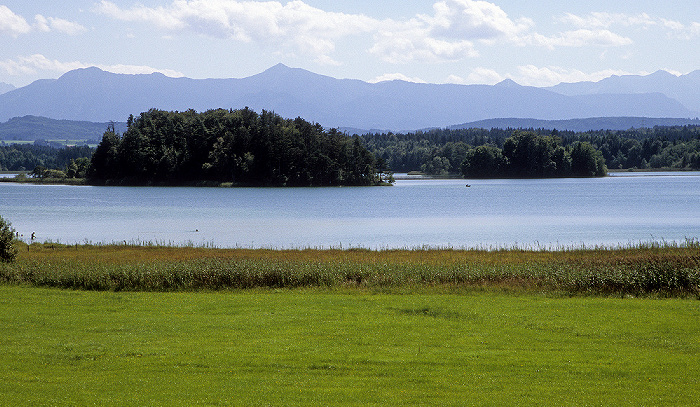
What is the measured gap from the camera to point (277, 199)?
100312mm

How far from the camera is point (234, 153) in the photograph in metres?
139

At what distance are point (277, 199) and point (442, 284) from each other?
7709cm

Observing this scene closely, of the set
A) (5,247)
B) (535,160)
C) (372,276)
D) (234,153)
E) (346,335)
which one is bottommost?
(346,335)

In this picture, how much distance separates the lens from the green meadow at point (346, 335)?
37.8 feet

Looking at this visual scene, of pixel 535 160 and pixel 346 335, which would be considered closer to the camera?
pixel 346 335

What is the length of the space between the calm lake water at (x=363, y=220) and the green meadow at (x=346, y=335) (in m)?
19.2

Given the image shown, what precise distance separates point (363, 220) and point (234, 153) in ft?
253

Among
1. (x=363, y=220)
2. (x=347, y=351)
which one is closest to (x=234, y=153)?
(x=363, y=220)

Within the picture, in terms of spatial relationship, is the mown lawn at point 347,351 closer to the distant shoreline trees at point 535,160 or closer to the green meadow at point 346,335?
the green meadow at point 346,335

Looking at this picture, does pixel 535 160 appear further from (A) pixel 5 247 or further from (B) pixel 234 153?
(A) pixel 5 247

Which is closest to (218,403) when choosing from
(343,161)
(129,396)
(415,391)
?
(129,396)

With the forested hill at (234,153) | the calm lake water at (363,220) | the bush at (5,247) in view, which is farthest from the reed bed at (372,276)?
the forested hill at (234,153)

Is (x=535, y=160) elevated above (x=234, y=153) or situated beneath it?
elevated above

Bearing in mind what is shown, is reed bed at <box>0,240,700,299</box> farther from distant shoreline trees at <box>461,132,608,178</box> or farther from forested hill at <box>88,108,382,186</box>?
distant shoreline trees at <box>461,132,608,178</box>
